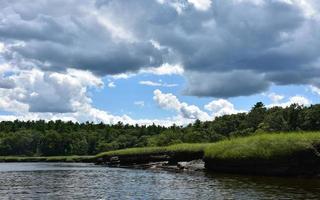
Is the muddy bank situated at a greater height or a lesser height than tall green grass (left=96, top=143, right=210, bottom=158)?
lesser

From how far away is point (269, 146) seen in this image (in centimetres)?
5022

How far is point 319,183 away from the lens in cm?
4006

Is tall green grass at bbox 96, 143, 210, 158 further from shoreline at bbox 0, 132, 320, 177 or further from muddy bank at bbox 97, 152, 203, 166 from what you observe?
shoreline at bbox 0, 132, 320, 177

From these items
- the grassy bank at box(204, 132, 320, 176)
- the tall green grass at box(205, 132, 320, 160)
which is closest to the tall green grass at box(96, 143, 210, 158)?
the tall green grass at box(205, 132, 320, 160)

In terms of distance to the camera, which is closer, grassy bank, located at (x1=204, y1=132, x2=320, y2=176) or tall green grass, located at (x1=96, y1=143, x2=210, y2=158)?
grassy bank, located at (x1=204, y1=132, x2=320, y2=176)

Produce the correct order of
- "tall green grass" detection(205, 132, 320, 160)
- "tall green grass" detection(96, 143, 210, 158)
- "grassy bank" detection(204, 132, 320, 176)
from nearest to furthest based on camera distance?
"grassy bank" detection(204, 132, 320, 176), "tall green grass" detection(205, 132, 320, 160), "tall green grass" detection(96, 143, 210, 158)

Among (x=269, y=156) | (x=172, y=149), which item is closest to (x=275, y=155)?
(x=269, y=156)

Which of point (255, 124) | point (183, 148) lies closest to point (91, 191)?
point (183, 148)

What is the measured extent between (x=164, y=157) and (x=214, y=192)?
46845mm

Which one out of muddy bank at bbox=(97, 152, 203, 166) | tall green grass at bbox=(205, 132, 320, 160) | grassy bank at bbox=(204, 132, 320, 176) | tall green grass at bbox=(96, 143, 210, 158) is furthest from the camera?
muddy bank at bbox=(97, 152, 203, 166)

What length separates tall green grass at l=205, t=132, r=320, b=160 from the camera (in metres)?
48.3

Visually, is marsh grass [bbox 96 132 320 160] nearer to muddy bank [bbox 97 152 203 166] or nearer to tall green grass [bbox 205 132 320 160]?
tall green grass [bbox 205 132 320 160]

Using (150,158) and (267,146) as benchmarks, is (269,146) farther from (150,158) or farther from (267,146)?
(150,158)

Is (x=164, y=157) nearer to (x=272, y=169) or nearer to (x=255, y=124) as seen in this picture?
(x=272, y=169)
